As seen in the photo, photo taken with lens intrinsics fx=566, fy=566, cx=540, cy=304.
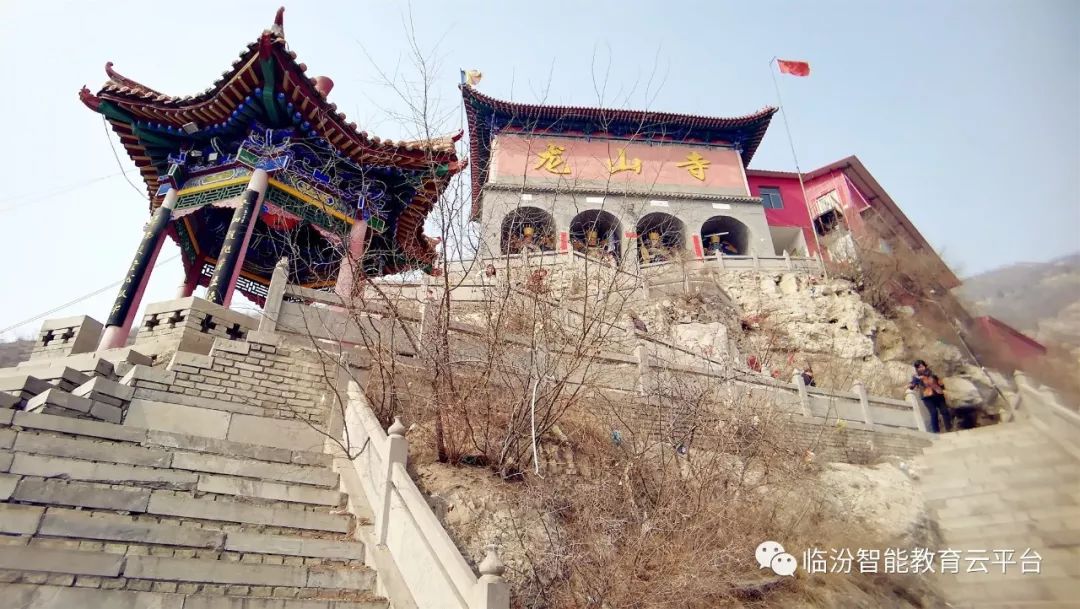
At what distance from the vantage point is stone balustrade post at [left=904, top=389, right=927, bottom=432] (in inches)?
497

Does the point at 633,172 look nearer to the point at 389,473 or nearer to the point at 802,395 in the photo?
the point at 802,395

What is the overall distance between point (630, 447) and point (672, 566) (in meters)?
2.24

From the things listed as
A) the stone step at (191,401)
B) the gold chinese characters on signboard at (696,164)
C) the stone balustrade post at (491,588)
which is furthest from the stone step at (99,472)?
the gold chinese characters on signboard at (696,164)

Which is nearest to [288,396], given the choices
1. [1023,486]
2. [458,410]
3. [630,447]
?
[458,410]

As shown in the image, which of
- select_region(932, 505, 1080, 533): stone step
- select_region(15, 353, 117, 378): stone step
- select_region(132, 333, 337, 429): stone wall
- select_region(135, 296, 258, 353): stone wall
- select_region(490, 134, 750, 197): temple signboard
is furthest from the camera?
select_region(490, 134, 750, 197): temple signboard

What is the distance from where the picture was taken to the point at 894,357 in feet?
60.1

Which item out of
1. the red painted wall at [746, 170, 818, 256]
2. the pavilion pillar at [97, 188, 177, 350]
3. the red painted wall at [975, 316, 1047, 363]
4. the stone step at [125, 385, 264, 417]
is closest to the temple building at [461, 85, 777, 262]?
the red painted wall at [746, 170, 818, 256]

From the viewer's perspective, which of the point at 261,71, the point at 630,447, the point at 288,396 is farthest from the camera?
the point at 261,71

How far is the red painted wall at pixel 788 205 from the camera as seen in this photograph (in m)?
27.1

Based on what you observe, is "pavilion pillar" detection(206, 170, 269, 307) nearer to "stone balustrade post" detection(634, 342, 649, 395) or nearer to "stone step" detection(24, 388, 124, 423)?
"stone step" detection(24, 388, 124, 423)

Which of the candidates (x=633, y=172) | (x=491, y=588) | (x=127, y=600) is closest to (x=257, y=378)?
(x=127, y=600)

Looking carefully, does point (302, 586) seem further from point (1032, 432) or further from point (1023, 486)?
point (1023, 486)

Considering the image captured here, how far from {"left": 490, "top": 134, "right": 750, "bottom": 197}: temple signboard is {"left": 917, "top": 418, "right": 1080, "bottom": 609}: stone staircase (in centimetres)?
1624

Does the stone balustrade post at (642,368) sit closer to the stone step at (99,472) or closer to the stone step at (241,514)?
the stone step at (241,514)
